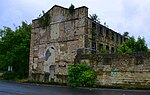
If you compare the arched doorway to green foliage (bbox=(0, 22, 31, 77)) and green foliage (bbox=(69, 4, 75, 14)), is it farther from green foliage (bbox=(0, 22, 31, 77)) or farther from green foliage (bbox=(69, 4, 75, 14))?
green foliage (bbox=(0, 22, 31, 77))

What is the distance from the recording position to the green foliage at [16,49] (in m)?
37.7

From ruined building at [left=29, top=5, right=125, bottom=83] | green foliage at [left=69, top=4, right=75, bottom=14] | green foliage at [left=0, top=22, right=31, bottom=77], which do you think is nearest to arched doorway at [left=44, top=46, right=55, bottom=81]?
ruined building at [left=29, top=5, right=125, bottom=83]

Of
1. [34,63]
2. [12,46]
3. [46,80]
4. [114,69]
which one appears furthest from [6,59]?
[114,69]

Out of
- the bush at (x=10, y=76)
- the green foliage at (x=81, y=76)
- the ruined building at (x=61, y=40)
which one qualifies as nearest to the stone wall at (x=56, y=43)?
the ruined building at (x=61, y=40)

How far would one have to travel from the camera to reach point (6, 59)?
1500 inches

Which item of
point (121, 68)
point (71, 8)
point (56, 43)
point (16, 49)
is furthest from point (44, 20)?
point (121, 68)

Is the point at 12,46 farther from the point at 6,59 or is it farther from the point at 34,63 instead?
the point at 34,63

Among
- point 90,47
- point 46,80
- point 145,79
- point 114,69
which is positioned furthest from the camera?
point 46,80

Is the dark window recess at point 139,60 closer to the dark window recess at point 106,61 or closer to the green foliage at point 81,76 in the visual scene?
the dark window recess at point 106,61

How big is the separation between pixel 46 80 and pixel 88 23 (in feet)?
30.5

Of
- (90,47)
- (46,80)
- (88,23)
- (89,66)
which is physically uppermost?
(88,23)

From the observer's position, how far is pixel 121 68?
2348 cm

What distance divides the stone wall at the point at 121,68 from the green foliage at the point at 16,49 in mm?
15243

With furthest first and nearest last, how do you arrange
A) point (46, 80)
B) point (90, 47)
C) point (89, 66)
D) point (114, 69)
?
point (46, 80), point (90, 47), point (89, 66), point (114, 69)
